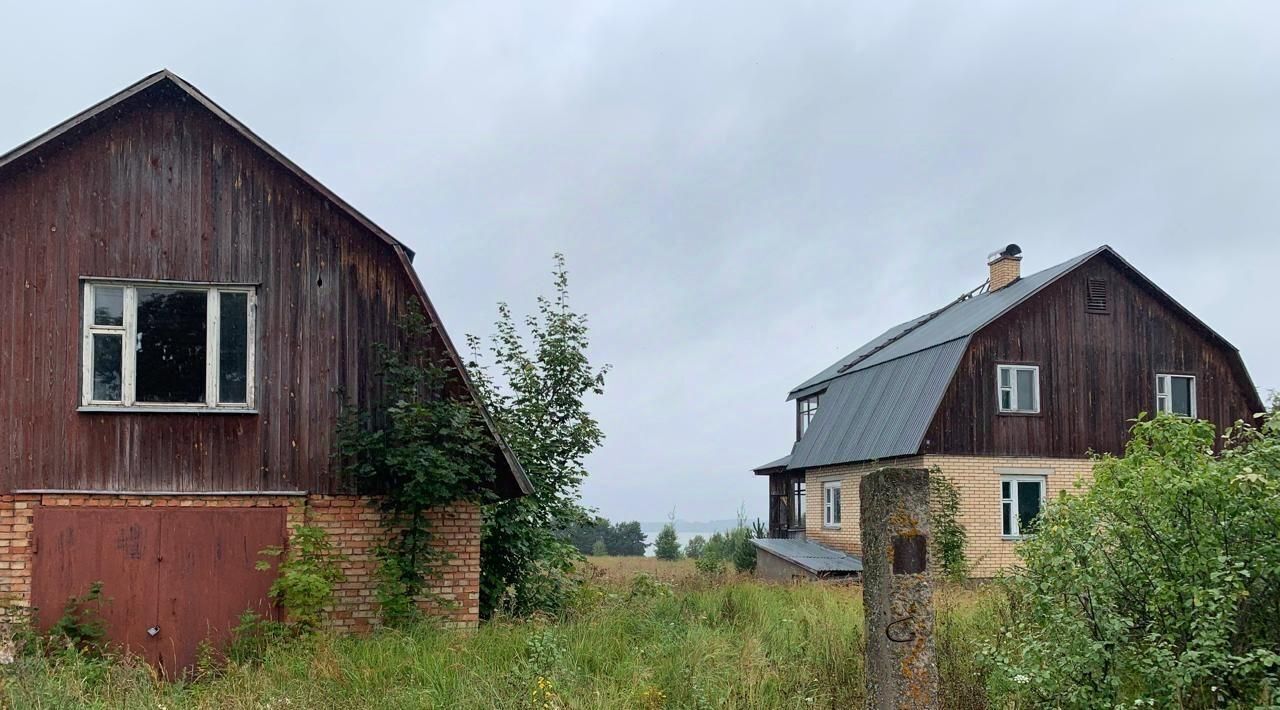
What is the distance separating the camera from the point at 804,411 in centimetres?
3347

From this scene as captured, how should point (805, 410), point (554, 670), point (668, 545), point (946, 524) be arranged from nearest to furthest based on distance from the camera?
1. point (554, 670)
2. point (946, 524)
3. point (805, 410)
4. point (668, 545)

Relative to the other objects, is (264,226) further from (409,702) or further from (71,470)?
(409,702)

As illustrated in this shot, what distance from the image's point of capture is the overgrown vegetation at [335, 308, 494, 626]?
484 inches

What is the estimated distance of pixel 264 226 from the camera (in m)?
12.8

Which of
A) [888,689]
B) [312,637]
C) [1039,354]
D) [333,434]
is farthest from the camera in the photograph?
[1039,354]

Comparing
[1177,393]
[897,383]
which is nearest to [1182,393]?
[1177,393]

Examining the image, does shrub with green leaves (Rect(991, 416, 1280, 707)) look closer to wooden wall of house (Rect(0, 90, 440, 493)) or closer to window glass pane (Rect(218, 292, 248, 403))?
wooden wall of house (Rect(0, 90, 440, 493))

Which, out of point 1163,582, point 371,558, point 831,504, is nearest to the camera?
point 1163,582

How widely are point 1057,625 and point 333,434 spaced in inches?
321

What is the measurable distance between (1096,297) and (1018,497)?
4709 millimetres

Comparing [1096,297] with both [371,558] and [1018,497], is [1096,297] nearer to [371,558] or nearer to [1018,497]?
[1018,497]

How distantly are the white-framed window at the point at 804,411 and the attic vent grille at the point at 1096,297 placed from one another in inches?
361

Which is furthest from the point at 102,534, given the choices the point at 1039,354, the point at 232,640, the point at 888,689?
the point at 1039,354

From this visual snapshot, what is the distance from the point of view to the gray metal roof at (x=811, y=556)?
24.6m
